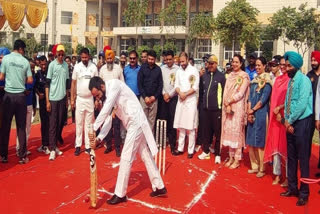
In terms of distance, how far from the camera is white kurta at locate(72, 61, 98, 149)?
696 centimetres

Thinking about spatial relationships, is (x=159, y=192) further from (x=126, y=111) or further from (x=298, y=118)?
(x=298, y=118)

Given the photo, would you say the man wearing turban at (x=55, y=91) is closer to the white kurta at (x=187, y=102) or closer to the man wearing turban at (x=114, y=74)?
the man wearing turban at (x=114, y=74)

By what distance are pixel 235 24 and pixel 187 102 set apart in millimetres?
17093

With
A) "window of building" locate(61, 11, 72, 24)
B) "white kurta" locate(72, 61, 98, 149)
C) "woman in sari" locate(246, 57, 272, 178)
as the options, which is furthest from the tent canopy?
"window of building" locate(61, 11, 72, 24)

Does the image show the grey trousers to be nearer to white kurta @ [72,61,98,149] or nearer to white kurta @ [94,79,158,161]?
white kurta @ [72,61,98,149]

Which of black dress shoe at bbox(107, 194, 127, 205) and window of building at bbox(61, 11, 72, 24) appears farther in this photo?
window of building at bbox(61, 11, 72, 24)

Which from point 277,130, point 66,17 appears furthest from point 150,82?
point 66,17

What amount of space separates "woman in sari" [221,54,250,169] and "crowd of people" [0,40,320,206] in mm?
18

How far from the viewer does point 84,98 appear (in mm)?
6961

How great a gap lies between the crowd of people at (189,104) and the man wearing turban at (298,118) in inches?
0.5

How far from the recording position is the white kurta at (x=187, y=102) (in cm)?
712

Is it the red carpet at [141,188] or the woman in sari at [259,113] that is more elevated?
the woman in sari at [259,113]

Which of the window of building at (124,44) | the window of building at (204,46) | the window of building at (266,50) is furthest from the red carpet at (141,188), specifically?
the window of building at (124,44)

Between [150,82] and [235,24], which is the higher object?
[235,24]
